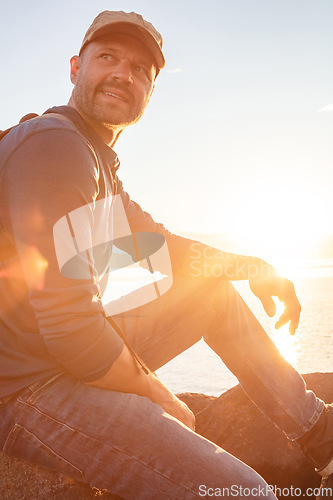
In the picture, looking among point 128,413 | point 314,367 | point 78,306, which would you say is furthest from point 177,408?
point 314,367

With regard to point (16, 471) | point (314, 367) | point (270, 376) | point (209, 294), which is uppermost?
point (209, 294)

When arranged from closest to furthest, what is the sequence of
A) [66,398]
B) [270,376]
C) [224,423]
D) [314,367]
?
[66,398], [270,376], [224,423], [314,367]

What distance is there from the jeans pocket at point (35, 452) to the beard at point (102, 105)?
1.37 m

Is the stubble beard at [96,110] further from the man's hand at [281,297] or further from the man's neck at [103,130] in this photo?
the man's hand at [281,297]

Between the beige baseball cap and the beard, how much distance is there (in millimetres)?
234

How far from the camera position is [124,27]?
7.17 feet

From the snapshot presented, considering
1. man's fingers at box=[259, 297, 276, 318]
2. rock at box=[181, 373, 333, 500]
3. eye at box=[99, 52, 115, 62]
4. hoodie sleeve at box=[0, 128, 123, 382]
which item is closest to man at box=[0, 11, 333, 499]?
hoodie sleeve at box=[0, 128, 123, 382]

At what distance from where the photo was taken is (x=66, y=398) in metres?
1.61

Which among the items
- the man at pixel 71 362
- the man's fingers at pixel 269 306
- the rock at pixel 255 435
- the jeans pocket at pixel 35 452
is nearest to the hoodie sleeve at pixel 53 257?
the man at pixel 71 362

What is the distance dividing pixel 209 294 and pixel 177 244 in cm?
64

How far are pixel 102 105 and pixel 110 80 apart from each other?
14 cm

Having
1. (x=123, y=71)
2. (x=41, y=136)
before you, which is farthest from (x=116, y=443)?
(x=123, y=71)

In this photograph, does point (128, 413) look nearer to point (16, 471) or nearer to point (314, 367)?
point (16, 471)

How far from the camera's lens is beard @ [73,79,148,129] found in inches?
85.7
